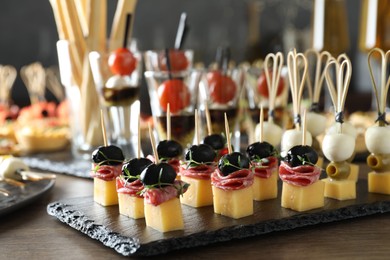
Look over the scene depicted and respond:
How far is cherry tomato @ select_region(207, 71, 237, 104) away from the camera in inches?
71.6

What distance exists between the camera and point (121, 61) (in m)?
1.80

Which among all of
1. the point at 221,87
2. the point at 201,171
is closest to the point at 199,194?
the point at 201,171

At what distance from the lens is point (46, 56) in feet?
14.2

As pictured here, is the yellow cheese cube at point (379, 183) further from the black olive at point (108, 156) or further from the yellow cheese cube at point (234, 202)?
the black olive at point (108, 156)

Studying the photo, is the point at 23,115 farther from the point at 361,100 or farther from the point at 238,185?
the point at 361,100

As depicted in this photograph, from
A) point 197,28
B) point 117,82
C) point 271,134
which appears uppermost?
point 197,28

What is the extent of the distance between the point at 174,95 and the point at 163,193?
66 cm

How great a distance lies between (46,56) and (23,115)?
5.73 ft

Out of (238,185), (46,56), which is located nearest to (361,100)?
(46,56)

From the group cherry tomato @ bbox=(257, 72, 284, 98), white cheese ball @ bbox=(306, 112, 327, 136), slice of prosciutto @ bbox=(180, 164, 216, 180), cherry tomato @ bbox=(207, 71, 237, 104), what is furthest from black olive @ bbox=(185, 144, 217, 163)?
cherry tomato @ bbox=(257, 72, 284, 98)

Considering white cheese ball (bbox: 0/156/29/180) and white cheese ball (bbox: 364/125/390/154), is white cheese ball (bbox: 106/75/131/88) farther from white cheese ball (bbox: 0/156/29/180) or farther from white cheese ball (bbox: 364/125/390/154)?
white cheese ball (bbox: 364/125/390/154)

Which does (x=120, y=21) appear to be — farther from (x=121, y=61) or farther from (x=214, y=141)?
(x=214, y=141)

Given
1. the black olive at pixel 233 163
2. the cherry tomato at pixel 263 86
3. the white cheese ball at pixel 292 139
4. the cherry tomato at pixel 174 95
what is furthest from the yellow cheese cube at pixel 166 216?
the cherry tomato at pixel 263 86

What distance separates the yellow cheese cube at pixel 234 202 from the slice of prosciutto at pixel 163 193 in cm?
10
